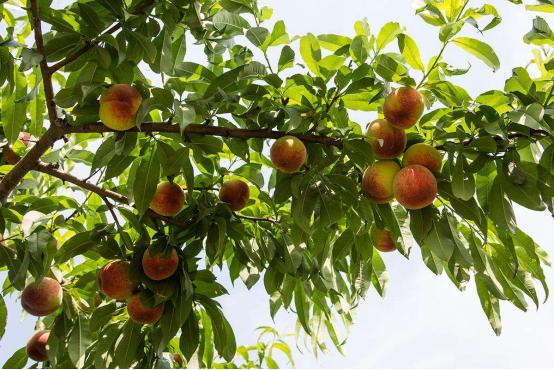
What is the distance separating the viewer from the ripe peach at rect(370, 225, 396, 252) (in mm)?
2420

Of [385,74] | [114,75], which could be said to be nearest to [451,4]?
[385,74]

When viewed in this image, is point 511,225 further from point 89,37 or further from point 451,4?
point 89,37

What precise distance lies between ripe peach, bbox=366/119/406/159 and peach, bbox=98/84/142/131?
828 millimetres

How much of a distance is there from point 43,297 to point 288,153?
4.15 ft

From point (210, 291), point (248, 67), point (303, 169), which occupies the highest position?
point (248, 67)

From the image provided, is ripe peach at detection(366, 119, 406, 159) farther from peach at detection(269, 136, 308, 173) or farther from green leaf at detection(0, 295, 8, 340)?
green leaf at detection(0, 295, 8, 340)

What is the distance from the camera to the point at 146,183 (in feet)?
7.30

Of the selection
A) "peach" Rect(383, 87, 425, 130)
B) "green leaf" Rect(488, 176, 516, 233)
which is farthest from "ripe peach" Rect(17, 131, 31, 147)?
"green leaf" Rect(488, 176, 516, 233)

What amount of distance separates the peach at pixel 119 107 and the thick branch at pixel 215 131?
88 mm

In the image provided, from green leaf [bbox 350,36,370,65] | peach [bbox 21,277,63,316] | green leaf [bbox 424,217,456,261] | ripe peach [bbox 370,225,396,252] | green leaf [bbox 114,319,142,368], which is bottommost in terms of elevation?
green leaf [bbox 114,319,142,368]

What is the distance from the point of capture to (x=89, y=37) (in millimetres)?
2109

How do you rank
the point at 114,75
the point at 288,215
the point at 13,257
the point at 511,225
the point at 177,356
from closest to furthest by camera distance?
1. the point at 511,225
2. the point at 114,75
3. the point at 13,257
4. the point at 288,215
5. the point at 177,356

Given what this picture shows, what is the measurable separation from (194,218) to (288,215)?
44 centimetres

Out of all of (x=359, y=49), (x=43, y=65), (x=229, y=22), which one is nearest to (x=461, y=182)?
(x=359, y=49)
